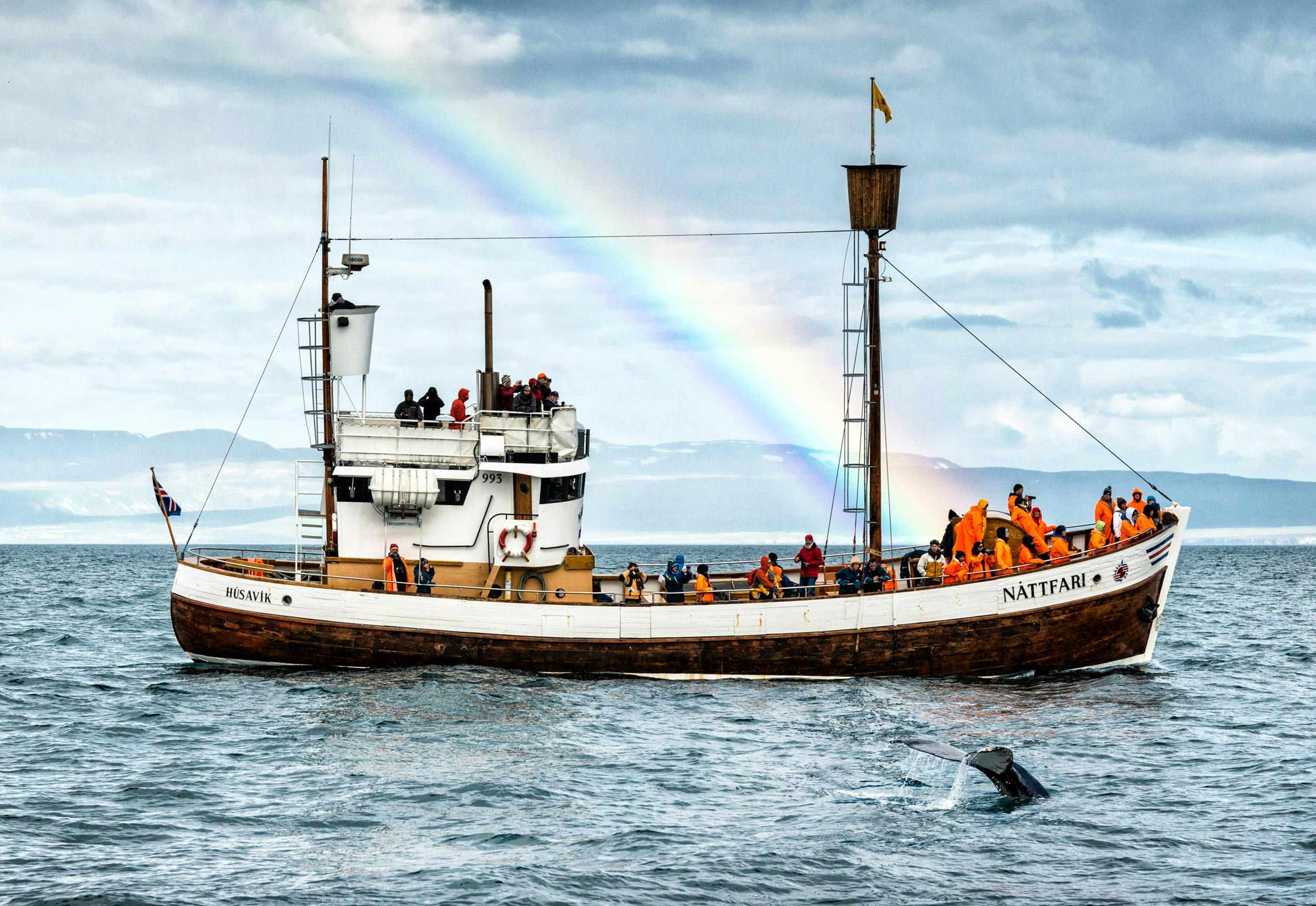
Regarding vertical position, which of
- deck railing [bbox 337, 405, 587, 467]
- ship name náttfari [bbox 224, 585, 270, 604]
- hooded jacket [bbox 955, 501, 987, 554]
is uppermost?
deck railing [bbox 337, 405, 587, 467]

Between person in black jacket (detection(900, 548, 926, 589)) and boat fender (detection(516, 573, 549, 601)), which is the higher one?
person in black jacket (detection(900, 548, 926, 589))

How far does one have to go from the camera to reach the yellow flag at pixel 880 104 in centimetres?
3747

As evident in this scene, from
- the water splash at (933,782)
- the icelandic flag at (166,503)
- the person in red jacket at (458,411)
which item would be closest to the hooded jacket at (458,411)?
the person in red jacket at (458,411)

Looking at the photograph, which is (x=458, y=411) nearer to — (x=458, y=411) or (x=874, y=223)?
(x=458, y=411)

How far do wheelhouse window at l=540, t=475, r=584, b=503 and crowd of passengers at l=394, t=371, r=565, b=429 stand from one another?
5.72 ft

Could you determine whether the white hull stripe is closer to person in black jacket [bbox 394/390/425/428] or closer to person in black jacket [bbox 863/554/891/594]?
person in black jacket [bbox 863/554/891/594]

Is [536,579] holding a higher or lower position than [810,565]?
lower

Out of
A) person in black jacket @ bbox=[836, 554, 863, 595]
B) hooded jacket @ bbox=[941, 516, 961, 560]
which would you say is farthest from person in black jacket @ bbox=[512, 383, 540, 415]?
hooded jacket @ bbox=[941, 516, 961, 560]

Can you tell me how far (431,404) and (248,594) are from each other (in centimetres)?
622

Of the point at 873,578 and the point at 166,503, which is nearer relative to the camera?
the point at 873,578

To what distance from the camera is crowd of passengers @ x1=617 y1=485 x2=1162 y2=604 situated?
1235 inches

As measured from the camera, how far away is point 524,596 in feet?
107

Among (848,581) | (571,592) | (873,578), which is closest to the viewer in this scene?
(848,581)

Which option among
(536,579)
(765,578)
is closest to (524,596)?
(536,579)
